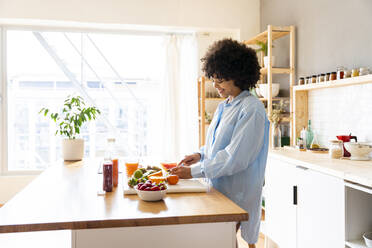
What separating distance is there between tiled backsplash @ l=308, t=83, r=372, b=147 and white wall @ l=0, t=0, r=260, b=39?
1.84 metres

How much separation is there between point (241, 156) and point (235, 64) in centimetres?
47

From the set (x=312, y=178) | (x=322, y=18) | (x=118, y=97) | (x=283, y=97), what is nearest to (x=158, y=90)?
(x=118, y=97)

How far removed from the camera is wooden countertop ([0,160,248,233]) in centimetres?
113

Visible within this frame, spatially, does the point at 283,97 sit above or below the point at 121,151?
above

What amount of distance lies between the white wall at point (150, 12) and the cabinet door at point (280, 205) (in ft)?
7.92

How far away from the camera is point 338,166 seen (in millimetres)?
2031

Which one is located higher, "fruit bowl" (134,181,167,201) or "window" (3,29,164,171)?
"window" (3,29,164,171)

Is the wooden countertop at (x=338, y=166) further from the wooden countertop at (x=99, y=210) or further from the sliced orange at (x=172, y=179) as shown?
the sliced orange at (x=172, y=179)

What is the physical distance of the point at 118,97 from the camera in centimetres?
529

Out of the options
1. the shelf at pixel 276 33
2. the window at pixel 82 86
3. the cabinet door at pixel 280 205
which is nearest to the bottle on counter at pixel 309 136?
the cabinet door at pixel 280 205

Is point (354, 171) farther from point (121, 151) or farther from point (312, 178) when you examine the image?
point (121, 151)

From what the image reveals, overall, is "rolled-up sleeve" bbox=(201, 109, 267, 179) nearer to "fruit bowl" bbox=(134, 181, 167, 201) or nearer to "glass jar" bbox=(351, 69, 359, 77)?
"fruit bowl" bbox=(134, 181, 167, 201)

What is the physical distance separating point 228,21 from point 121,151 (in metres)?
2.51

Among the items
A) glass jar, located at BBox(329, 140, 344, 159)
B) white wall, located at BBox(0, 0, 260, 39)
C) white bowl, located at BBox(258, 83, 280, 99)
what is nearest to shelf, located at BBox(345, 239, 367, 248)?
glass jar, located at BBox(329, 140, 344, 159)
